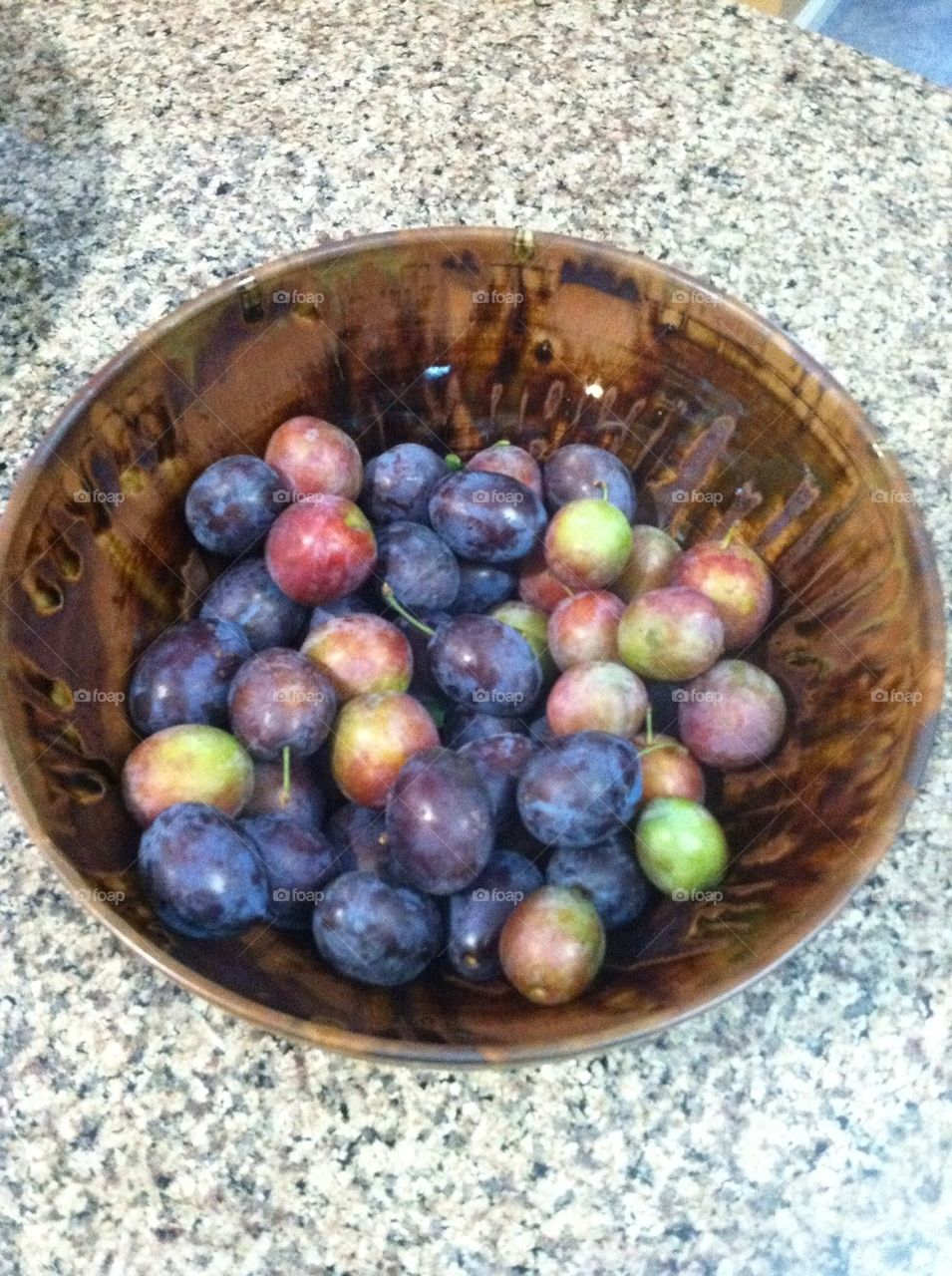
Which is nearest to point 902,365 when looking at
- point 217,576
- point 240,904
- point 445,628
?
point 445,628

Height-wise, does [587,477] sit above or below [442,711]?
above

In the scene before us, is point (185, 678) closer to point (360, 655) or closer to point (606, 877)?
point (360, 655)

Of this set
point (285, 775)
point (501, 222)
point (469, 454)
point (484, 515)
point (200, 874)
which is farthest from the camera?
point (501, 222)

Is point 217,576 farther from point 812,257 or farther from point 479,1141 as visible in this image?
point 812,257

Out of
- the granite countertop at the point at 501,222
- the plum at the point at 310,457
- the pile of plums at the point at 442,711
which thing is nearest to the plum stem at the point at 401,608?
the pile of plums at the point at 442,711

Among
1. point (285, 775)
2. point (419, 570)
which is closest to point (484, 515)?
point (419, 570)

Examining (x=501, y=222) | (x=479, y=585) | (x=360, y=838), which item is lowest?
(x=360, y=838)

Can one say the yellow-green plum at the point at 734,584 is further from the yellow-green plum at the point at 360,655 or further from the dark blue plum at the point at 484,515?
the yellow-green plum at the point at 360,655
